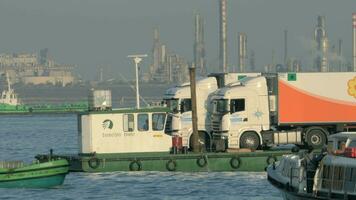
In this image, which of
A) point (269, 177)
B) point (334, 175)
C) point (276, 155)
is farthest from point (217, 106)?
point (334, 175)

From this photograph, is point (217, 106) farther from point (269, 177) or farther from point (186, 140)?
point (269, 177)

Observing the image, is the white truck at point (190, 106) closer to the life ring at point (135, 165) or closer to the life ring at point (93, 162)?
the life ring at point (135, 165)

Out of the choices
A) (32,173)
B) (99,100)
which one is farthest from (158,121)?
(32,173)

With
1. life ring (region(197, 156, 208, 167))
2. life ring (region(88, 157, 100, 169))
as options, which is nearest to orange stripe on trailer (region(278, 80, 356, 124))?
life ring (region(197, 156, 208, 167))

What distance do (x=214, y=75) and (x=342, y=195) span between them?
1049 inches

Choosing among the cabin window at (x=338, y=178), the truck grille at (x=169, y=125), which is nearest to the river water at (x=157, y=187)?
the truck grille at (x=169, y=125)

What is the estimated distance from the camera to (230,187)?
1893 inches

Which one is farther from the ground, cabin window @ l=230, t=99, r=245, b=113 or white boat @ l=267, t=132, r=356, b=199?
cabin window @ l=230, t=99, r=245, b=113

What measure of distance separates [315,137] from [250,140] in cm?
299

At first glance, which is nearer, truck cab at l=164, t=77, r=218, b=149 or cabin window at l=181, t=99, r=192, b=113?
truck cab at l=164, t=77, r=218, b=149

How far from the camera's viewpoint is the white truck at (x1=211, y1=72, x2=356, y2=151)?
180 ft

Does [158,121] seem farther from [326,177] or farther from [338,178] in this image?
[338,178]

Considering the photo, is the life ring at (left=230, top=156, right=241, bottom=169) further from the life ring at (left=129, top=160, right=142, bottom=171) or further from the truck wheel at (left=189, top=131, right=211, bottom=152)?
the life ring at (left=129, top=160, right=142, bottom=171)

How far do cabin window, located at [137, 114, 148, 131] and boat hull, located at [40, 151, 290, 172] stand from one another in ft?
3.93
